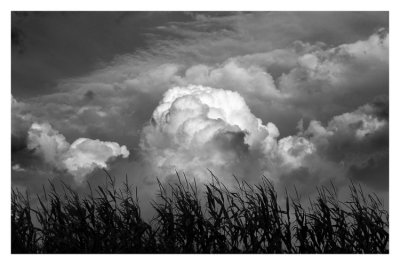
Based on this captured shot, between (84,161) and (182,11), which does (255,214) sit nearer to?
(84,161)

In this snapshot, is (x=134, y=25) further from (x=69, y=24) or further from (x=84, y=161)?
(x=84, y=161)

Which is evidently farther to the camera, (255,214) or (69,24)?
(69,24)

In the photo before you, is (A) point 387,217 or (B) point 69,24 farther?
(B) point 69,24

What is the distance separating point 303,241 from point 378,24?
2.32 meters

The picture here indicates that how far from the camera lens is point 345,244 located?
14.4 ft

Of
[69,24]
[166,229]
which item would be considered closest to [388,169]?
[166,229]

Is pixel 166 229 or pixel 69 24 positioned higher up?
pixel 69 24

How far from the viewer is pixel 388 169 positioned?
4.76 m

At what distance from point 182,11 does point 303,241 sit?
257 cm
